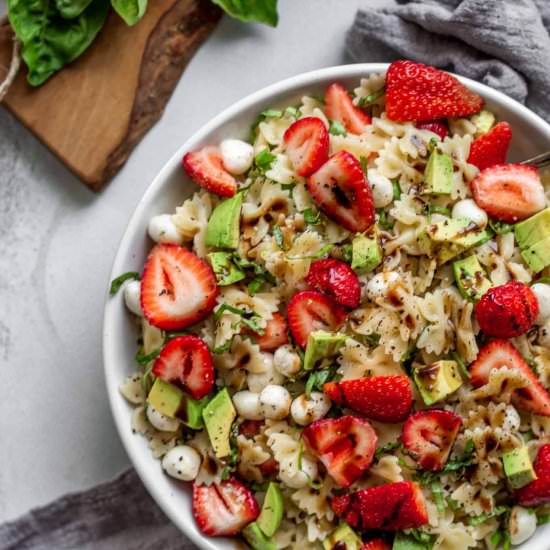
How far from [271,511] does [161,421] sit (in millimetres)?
434

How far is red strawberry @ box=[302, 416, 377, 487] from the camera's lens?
2.65 metres

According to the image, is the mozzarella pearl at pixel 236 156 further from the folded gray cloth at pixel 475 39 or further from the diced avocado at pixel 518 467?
the diced avocado at pixel 518 467

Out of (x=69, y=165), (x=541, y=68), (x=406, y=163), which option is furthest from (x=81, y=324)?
(x=541, y=68)

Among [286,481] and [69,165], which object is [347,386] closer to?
[286,481]

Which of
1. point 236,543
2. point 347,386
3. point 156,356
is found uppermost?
point 156,356

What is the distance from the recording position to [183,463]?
2.78 m

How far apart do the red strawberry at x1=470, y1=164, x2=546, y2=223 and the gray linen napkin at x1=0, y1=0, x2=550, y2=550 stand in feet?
1.65

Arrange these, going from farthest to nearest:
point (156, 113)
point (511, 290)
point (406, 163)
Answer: point (156, 113)
point (406, 163)
point (511, 290)

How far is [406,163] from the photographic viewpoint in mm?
2801

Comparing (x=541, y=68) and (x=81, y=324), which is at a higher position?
(x=81, y=324)

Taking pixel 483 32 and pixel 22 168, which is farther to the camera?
pixel 22 168

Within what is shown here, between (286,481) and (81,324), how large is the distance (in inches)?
44.6

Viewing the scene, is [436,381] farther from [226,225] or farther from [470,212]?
[226,225]

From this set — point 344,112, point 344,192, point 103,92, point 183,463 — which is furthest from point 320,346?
point 103,92
